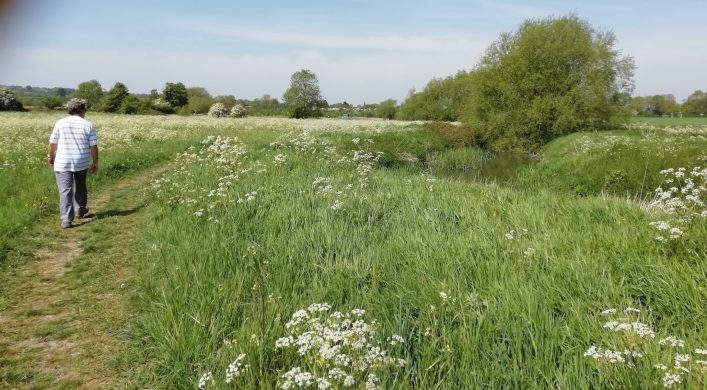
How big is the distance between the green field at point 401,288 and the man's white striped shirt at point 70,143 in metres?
1.41

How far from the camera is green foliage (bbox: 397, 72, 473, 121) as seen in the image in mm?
83281

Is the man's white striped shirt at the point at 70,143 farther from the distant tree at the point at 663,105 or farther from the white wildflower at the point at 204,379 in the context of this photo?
the distant tree at the point at 663,105

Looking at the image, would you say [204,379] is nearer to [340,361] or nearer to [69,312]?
[340,361]

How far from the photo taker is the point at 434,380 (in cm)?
401

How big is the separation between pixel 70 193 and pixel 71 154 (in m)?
0.97

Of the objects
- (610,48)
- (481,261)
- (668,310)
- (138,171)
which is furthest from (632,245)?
(610,48)

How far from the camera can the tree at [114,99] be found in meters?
75.4

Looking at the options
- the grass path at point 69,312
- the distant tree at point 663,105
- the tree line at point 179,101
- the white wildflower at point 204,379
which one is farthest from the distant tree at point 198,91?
the distant tree at point 663,105

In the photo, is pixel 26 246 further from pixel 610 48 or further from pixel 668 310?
pixel 610 48

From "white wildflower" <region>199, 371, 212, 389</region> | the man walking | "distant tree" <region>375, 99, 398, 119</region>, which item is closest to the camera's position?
"white wildflower" <region>199, 371, 212, 389</region>

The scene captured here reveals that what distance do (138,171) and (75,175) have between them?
728 cm

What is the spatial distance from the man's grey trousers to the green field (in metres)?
0.78

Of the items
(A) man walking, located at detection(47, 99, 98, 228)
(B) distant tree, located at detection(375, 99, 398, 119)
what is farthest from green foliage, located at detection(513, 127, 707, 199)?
(B) distant tree, located at detection(375, 99, 398, 119)

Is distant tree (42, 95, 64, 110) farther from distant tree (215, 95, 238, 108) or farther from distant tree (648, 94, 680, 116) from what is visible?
distant tree (648, 94, 680, 116)
